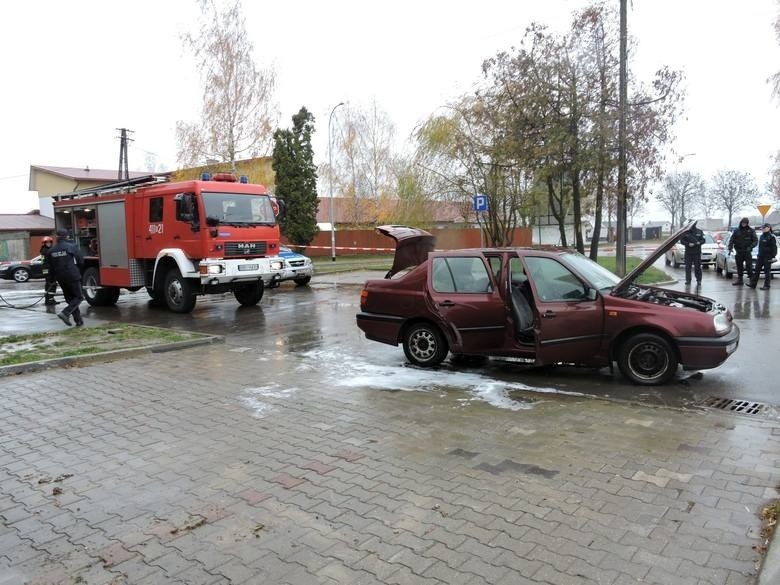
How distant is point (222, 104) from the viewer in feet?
105

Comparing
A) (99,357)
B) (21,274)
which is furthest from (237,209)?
(21,274)

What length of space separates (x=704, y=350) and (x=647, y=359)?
1.92 feet

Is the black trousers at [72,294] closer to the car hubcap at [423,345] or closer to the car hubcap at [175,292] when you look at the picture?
the car hubcap at [175,292]

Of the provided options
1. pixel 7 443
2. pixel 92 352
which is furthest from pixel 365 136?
pixel 7 443

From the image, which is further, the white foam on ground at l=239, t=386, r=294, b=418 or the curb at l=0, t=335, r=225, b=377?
the curb at l=0, t=335, r=225, b=377

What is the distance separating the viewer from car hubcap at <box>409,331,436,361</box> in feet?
25.7

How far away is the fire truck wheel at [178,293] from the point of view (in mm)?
13828

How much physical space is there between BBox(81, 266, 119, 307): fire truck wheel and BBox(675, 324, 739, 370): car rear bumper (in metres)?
14.0

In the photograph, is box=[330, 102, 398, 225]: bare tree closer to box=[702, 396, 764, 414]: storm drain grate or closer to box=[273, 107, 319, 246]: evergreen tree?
box=[273, 107, 319, 246]: evergreen tree

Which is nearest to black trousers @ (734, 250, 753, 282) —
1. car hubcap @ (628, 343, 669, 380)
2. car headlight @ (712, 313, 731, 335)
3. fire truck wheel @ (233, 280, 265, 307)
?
car headlight @ (712, 313, 731, 335)

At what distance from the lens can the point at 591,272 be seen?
7.29 metres

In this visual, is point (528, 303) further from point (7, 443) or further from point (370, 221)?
point (370, 221)

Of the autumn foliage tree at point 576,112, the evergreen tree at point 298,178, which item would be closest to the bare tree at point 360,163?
the evergreen tree at point 298,178

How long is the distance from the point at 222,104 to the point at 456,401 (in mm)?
29524
